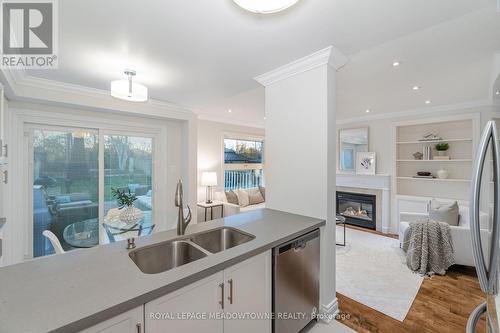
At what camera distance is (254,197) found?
5246 mm

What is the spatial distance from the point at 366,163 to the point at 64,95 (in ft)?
18.2

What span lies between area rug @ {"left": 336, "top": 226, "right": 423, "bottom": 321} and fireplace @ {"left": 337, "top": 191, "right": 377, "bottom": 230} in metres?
0.94

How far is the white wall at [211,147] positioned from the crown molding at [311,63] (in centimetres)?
276

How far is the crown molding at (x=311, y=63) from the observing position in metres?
1.93

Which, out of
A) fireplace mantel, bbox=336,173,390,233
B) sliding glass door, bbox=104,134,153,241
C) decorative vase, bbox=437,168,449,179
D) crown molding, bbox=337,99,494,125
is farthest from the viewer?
fireplace mantel, bbox=336,173,390,233

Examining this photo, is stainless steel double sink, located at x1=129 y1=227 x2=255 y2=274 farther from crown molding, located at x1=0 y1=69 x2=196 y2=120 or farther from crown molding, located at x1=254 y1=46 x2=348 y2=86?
crown molding, located at x1=0 y1=69 x2=196 y2=120

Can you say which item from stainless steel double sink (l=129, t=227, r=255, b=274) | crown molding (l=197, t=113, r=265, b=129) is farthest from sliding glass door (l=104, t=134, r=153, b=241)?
stainless steel double sink (l=129, t=227, r=255, b=274)

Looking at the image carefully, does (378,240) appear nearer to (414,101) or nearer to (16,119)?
(414,101)

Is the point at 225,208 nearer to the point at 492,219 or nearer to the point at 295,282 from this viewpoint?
the point at 295,282

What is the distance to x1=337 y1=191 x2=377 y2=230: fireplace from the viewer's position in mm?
4773

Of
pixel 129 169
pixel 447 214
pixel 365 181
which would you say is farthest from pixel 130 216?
pixel 365 181

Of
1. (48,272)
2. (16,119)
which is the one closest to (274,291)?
(48,272)

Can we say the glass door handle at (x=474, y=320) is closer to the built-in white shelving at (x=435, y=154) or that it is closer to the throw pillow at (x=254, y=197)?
the built-in white shelving at (x=435, y=154)

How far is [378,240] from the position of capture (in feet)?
13.3
